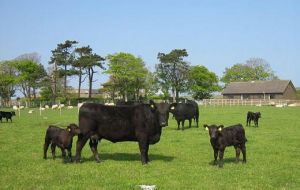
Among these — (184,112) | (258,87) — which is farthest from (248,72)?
(184,112)

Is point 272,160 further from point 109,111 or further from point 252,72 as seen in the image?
point 252,72

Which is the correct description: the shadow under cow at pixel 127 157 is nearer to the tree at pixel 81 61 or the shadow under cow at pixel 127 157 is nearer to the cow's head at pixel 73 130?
the cow's head at pixel 73 130

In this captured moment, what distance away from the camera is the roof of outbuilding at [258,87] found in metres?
111

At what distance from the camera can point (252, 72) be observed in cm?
13575

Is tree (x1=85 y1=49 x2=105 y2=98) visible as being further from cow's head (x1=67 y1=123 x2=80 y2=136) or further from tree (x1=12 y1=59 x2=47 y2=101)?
cow's head (x1=67 y1=123 x2=80 y2=136)

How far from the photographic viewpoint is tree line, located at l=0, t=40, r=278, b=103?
94.7 meters

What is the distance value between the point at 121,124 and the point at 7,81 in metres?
87.5

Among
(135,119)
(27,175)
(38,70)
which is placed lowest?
(27,175)

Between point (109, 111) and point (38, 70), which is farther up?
point (38, 70)

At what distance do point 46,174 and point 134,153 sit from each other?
4884 mm

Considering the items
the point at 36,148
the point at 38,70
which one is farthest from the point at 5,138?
the point at 38,70

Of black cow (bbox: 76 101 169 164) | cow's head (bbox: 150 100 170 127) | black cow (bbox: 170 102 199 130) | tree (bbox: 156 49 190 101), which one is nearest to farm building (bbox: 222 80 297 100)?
tree (bbox: 156 49 190 101)

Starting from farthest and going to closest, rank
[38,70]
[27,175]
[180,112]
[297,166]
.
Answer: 1. [38,70]
2. [180,112]
3. [297,166]
4. [27,175]

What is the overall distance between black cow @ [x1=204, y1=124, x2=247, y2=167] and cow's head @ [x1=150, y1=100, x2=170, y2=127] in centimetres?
145
